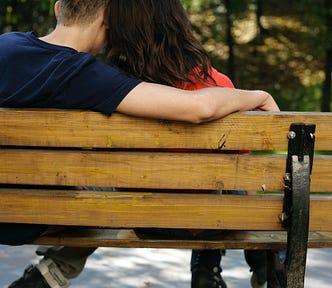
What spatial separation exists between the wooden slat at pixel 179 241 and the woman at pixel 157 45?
6 centimetres

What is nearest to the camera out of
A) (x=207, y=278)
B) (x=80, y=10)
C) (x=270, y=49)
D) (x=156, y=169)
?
(x=156, y=169)

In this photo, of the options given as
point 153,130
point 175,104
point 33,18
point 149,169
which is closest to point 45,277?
point 149,169

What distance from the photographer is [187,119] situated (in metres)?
2.59

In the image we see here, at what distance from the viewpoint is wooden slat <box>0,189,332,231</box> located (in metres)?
2.72

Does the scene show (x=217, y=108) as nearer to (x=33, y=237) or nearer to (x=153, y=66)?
(x=153, y=66)

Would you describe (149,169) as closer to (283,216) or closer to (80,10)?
(283,216)

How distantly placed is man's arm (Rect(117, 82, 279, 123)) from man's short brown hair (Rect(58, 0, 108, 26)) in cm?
41

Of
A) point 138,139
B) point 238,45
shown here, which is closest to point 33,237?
point 138,139

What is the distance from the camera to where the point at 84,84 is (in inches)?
103

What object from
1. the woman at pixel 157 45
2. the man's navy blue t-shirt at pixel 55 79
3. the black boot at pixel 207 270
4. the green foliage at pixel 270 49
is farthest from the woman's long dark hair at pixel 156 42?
the green foliage at pixel 270 49

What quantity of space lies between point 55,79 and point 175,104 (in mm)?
447

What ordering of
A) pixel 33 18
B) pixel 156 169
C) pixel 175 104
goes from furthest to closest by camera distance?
pixel 33 18 → pixel 156 169 → pixel 175 104

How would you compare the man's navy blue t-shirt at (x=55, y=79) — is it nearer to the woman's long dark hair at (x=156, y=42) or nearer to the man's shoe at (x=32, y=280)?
the woman's long dark hair at (x=156, y=42)

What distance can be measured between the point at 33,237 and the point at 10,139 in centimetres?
44
